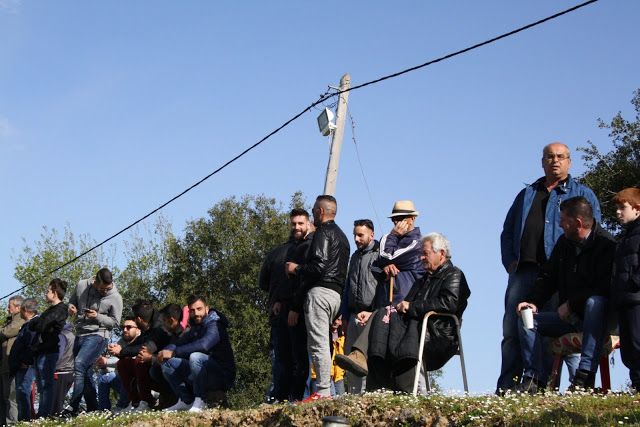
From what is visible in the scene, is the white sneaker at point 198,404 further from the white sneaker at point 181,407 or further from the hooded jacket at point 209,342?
the hooded jacket at point 209,342

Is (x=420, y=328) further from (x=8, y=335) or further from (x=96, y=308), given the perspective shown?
(x=8, y=335)

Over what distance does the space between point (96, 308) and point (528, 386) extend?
22.3 feet

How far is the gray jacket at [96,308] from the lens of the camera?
11.2m

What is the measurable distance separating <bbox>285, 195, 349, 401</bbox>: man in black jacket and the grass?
35.9 inches

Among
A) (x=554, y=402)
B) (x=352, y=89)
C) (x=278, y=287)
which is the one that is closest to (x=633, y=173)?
(x=352, y=89)

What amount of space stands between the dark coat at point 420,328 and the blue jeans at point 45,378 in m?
5.43

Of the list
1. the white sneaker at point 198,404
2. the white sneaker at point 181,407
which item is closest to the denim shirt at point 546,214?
the white sneaker at point 198,404

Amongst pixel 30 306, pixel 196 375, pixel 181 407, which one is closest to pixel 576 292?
pixel 196 375

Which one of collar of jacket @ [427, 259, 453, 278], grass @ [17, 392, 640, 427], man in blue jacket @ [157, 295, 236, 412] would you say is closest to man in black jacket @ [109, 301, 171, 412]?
man in blue jacket @ [157, 295, 236, 412]

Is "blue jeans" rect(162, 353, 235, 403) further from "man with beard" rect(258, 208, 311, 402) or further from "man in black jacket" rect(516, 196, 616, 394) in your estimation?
"man in black jacket" rect(516, 196, 616, 394)

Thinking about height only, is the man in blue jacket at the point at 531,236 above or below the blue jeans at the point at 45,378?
above

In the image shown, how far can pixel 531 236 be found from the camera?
738 cm

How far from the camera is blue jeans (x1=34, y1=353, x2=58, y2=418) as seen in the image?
35.8 feet

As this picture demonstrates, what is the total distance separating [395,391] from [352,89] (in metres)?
6.90
